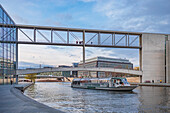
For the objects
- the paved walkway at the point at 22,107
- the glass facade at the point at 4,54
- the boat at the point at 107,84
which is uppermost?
the glass facade at the point at 4,54

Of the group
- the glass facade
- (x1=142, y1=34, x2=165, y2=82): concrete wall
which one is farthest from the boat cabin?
(x1=142, y1=34, x2=165, y2=82): concrete wall

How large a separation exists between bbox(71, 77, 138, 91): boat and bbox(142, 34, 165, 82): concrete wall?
2375 cm

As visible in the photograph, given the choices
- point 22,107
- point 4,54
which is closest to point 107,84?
point 4,54

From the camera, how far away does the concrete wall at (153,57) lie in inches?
2865

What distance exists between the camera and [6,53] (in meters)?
45.6

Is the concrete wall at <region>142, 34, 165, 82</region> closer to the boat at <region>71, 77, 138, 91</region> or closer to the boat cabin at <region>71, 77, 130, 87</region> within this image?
the boat cabin at <region>71, 77, 130, 87</region>

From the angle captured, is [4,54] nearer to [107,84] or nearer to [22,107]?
[107,84]

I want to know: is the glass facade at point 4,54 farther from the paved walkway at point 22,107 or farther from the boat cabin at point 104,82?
the paved walkway at point 22,107

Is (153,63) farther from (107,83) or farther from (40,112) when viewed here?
(40,112)

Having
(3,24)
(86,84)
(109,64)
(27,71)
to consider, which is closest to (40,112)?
(3,24)

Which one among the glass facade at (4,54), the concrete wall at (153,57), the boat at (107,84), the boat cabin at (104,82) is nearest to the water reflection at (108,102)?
the boat at (107,84)

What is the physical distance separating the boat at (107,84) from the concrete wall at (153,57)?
23.8m

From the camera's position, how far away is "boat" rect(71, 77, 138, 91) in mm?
46325

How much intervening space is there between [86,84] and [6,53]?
82.4 ft
